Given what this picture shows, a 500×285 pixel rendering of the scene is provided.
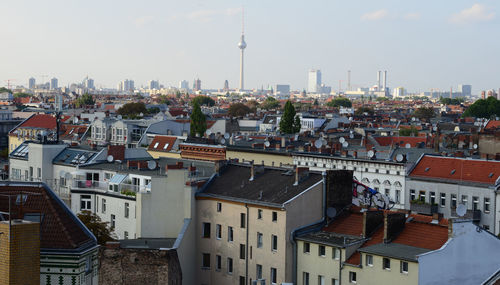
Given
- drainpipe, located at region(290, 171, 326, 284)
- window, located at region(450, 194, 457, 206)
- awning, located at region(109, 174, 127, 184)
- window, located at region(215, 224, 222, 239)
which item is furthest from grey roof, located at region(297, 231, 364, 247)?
window, located at region(450, 194, 457, 206)

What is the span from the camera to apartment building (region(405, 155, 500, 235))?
5988 centimetres

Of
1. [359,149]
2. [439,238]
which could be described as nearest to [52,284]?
[439,238]

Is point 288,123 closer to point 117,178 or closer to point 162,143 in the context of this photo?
point 162,143

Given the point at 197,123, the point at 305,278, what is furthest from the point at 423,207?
the point at 197,123

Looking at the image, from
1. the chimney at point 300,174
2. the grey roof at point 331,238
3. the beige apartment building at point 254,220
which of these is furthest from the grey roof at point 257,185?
the grey roof at point 331,238

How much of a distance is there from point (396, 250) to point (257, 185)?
1102 cm

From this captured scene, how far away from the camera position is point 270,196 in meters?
47.8

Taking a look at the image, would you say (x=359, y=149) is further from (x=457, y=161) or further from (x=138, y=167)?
(x=138, y=167)

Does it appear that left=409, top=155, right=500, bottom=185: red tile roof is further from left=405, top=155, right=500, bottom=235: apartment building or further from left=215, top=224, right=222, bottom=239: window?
left=215, top=224, right=222, bottom=239: window

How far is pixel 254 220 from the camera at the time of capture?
157 feet

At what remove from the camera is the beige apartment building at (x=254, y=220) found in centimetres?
4622

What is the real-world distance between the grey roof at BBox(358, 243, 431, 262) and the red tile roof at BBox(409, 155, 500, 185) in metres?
20.7

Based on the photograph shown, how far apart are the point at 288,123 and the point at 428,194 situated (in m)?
→ 52.7

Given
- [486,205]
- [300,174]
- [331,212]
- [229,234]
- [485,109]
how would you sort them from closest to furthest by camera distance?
[331,212] → [300,174] → [229,234] → [486,205] → [485,109]
